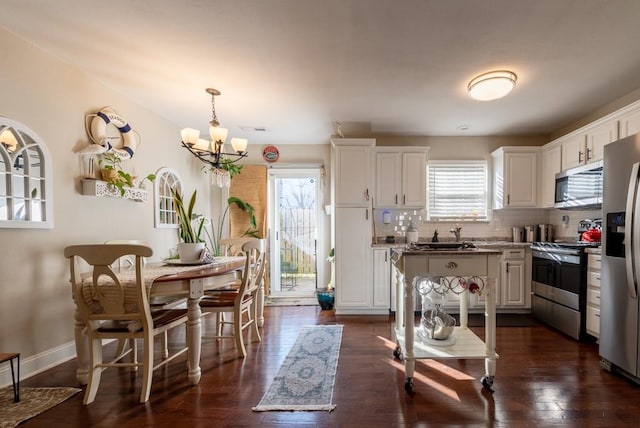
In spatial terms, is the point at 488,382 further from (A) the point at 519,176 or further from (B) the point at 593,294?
(A) the point at 519,176

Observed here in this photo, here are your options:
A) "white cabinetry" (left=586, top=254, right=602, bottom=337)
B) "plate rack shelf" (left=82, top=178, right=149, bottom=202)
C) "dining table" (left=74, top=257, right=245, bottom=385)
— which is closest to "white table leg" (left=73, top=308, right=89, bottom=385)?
"dining table" (left=74, top=257, right=245, bottom=385)

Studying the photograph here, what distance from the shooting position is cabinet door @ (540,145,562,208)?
3611 mm

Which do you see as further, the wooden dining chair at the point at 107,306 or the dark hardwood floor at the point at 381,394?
the wooden dining chair at the point at 107,306

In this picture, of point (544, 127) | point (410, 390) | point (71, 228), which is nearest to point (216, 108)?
point (71, 228)

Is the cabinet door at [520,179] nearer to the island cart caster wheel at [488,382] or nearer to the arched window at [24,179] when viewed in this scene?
the island cart caster wheel at [488,382]

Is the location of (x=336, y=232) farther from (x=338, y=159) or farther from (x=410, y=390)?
(x=410, y=390)

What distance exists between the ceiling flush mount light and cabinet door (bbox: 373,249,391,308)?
2053 millimetres

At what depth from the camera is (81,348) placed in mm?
2076

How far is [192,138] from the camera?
8.55ft

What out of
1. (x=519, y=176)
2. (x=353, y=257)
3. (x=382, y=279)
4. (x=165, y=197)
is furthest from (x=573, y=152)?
(x=165, y=197)

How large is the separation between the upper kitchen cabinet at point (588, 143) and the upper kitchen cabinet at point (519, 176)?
1.36ft

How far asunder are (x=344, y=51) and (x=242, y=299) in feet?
7.33

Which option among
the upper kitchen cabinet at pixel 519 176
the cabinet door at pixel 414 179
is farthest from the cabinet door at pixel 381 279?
the upper kitchen cabinet at pixel 519 176

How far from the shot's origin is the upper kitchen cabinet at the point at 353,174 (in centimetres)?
376
